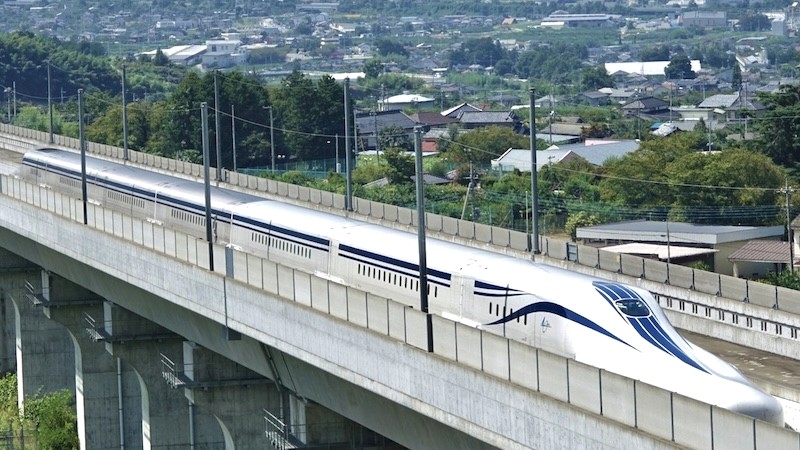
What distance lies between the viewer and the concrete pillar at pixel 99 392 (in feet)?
162

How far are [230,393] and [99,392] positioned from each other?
11943 millimetres

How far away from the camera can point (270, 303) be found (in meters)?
30.9

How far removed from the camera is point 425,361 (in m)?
24.7

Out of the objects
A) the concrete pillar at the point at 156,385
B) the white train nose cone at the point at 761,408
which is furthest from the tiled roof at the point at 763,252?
the white train nose cone at the point at 761,408

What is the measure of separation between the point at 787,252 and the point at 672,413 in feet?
151

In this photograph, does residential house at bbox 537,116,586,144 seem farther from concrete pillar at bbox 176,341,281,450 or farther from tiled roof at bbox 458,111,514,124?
concrete pillar at bbox 176,341,281,450

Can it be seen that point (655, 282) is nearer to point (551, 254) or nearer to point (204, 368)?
point (551, 254)

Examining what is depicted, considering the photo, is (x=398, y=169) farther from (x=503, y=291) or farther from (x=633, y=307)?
(x=633, y=307)

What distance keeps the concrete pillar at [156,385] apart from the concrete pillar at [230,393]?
3928 millimetres

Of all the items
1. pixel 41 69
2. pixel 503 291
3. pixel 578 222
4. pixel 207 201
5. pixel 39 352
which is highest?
pixel 41 69

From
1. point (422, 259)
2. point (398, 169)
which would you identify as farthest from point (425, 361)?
point (398, 169)

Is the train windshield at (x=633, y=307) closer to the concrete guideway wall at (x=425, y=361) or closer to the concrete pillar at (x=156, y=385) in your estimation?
the concrete guideway wall at (x=425, y=361)

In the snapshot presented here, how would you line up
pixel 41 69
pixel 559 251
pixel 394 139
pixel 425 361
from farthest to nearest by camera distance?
pixel 41 69, pixel 394 139, pixel 559 251, pixel 425 361

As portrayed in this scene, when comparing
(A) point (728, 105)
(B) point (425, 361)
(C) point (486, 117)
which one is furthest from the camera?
(A) point (728, 105)
